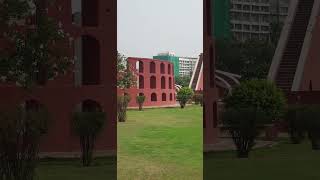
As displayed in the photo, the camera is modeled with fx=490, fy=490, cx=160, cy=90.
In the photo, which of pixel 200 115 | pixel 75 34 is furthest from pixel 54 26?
pixel 200 115

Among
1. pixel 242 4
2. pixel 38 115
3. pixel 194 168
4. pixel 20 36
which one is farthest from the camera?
pixel 242 4

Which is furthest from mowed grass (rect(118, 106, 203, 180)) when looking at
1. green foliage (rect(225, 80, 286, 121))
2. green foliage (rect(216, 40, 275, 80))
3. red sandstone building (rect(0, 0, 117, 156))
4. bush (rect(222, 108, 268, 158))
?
green foliage (rect(216, 40, 275, 80))

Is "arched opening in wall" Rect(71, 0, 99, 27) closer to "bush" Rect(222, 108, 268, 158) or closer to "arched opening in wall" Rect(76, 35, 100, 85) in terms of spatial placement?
"arched opening in wall" Rect(76, 35, 100, 85)

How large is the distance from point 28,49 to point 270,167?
16.5 ft

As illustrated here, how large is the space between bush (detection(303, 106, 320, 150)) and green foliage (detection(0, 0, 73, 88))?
6.49 metres

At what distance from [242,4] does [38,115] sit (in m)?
54.1

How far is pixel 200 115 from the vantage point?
16.0 feet

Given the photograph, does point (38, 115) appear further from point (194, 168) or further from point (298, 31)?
point (298, 31)

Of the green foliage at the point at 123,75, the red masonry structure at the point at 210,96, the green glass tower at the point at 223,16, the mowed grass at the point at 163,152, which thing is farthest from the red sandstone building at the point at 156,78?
the green glass tower at the point at 223,16

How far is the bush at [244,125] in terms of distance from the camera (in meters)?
10.9

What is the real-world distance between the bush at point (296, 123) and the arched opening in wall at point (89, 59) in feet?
18.6

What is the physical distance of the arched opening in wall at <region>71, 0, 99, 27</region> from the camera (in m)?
13.8

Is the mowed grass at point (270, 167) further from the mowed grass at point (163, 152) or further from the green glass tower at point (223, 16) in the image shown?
the green glass tower at point (223, 16)

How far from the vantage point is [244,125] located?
1091 cm
